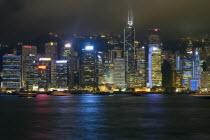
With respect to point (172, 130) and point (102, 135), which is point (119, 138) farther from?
point (172, 130)

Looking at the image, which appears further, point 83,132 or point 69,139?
point 83,132

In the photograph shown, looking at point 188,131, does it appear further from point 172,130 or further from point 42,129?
point 42,129

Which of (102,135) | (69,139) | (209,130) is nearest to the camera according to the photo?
(69,139)

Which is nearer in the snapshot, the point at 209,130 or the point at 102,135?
the point at 102,135

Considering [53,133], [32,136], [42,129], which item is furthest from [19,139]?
[42,129]

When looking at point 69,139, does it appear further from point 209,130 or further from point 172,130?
point 209,130

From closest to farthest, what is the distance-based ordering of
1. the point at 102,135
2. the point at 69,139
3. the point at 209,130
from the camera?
the point at 69,139
the point at 102,135
the point at 209,130

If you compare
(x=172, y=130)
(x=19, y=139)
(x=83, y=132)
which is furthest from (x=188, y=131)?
(x=19, y=139)

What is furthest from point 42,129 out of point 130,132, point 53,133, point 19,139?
point 130,132
